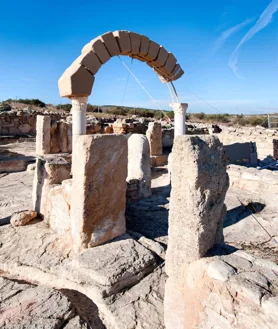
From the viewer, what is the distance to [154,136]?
30.8ft

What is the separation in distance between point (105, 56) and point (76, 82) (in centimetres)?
118

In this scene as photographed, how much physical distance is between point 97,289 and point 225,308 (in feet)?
4.10

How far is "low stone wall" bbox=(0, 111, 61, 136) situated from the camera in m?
15.4

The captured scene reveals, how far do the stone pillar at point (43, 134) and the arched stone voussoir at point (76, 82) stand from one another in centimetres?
364

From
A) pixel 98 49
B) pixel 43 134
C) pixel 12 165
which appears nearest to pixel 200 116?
pixel 43 134

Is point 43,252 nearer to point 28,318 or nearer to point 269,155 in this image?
point 28,318

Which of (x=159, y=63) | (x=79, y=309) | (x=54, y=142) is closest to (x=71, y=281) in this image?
(x=79, y=309)

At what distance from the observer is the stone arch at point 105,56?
19.7 ft

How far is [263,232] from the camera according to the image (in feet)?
13.0

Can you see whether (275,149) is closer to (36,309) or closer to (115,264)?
(115,264)

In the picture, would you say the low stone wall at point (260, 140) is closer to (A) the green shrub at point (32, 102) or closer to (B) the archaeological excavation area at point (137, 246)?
(B) the archaeological excavation area at point (137, 246)

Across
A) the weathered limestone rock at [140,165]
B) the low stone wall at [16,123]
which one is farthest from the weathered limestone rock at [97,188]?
the low stone wall at [16,123]

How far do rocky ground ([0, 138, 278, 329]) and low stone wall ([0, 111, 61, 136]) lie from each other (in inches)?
505

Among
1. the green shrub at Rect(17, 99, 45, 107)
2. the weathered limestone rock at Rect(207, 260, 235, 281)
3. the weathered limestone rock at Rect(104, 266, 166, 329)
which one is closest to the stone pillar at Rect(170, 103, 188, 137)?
the weathered limestone rock at Rect(104, 266, 166, 329)
